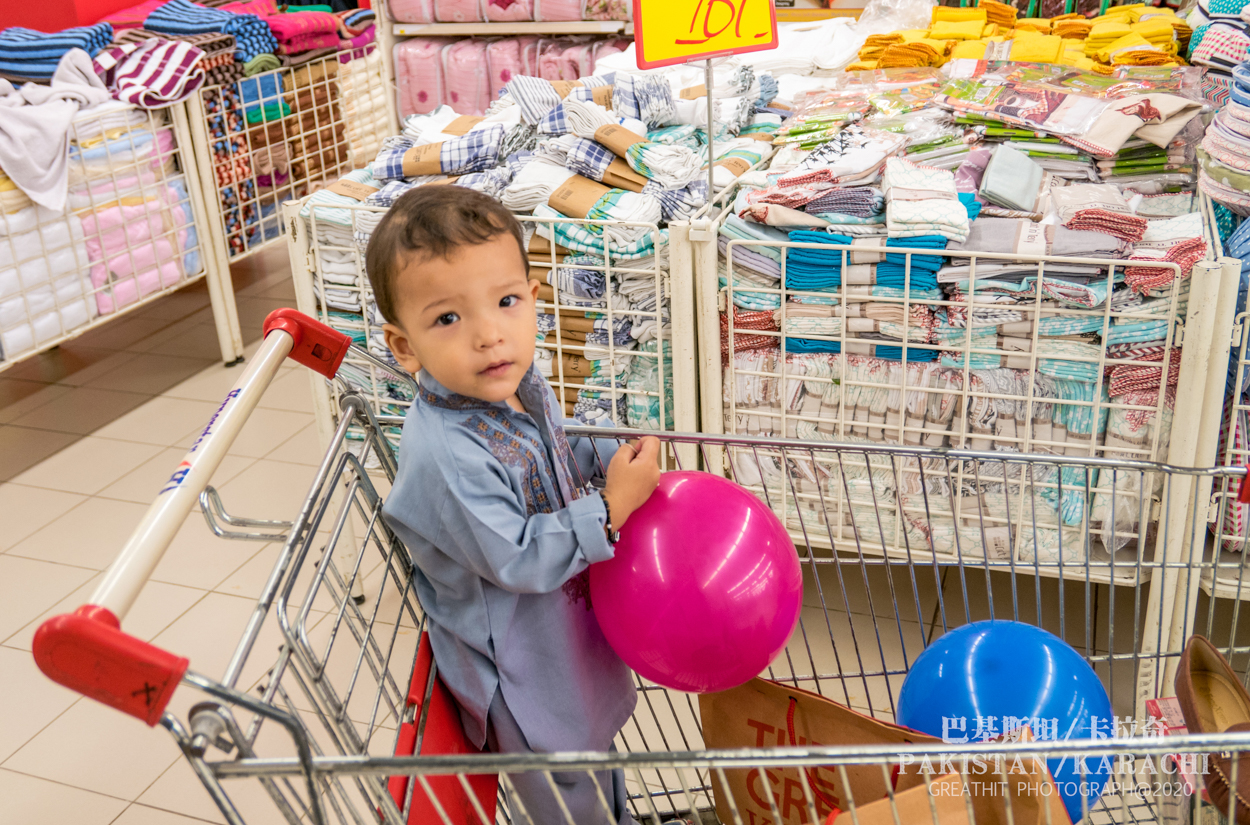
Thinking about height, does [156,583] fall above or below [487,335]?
below

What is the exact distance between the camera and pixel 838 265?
217cm

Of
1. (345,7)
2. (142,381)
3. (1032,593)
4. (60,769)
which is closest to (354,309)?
(60,769)

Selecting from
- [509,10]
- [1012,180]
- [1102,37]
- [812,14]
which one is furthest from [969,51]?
[509,10]

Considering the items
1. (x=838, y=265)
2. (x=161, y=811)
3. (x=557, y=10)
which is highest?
(x=557, y=10)

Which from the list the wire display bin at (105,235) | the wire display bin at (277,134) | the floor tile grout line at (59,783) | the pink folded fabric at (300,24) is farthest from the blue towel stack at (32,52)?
the floor tile grout line at (59,783)

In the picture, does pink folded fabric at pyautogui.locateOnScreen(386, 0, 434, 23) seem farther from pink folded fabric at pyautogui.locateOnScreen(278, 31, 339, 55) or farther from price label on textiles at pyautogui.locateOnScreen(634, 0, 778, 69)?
price label on textiles at pyautogui.locateOnScreen(634, 0, 778, 69)

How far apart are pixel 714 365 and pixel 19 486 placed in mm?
2650

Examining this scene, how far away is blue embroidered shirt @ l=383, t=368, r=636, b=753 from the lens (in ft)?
4.37

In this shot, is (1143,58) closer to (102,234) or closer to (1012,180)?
(1012,180)

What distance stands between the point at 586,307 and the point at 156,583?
157 cm

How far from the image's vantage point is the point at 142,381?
171 inches

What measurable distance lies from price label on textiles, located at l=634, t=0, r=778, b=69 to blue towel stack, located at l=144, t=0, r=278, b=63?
2.97 meters

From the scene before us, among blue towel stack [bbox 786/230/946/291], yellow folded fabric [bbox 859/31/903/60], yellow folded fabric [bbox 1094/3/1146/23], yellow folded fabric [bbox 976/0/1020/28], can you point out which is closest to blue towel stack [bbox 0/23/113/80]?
yellow folded fabric [bbox 859/31/903/60]

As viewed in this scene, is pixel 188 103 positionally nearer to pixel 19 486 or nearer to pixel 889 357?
pixel 19 486
